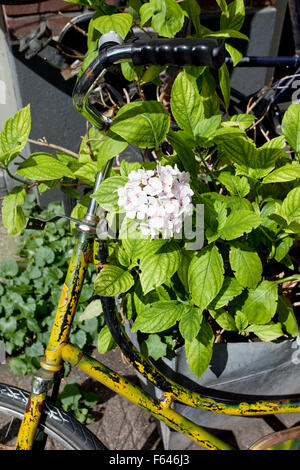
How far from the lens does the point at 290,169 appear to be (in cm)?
108

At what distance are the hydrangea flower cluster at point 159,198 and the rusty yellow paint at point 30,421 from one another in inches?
20.1

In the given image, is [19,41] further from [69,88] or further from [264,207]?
[264,207]

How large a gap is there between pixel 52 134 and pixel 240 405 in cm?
179

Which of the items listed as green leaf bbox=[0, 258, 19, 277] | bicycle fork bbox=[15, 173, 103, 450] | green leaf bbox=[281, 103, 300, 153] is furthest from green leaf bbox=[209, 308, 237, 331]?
green leaf bbox=[0, 258, 19, 277]

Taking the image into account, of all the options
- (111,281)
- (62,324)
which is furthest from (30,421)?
(111,281)

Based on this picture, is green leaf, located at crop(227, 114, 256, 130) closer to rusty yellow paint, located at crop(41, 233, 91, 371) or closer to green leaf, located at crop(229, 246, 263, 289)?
green leaf, located at crop(229, 246, 263, 289)

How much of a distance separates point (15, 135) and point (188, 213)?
440 mm

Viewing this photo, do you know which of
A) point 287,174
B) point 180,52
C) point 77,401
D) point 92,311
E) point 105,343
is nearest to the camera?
point 180,52

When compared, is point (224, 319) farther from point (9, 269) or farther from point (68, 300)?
point (9, 269)

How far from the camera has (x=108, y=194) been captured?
0.98 meters

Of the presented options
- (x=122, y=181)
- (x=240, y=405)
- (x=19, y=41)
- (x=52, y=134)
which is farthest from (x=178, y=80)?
(x=52, y=134)

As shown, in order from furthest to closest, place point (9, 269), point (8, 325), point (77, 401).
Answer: point (9, 269), point (8, 325), point (77, 401)

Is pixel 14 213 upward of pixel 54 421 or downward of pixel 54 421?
upward

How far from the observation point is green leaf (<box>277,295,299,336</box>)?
1.24 metres
